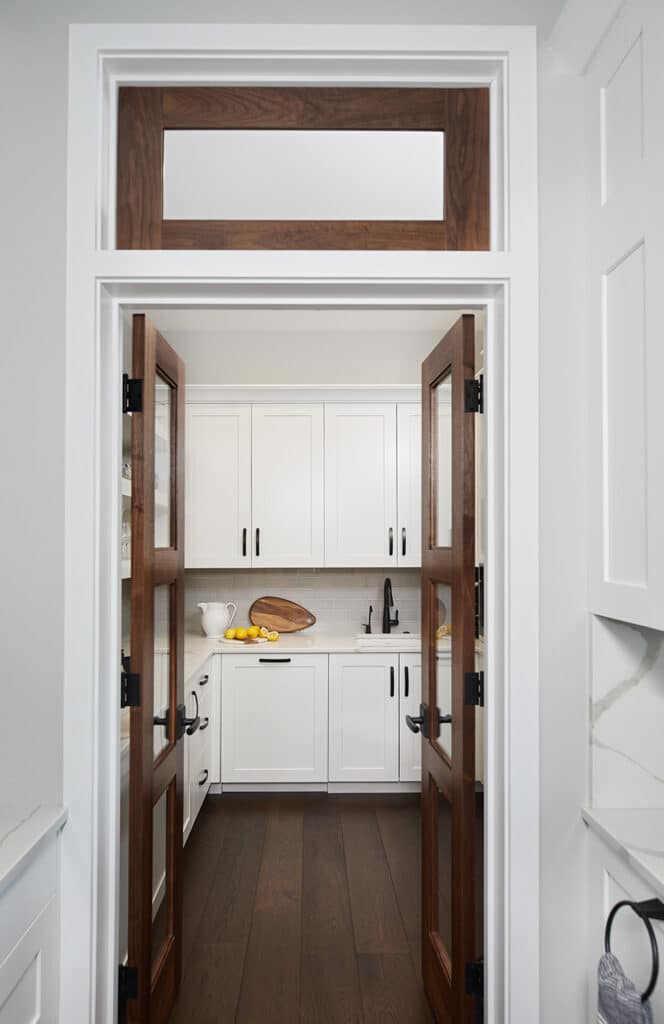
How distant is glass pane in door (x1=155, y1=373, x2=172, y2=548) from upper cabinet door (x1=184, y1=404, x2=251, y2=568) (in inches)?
87.8

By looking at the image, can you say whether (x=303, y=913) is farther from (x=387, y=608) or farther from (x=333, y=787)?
(x=387, y=608)

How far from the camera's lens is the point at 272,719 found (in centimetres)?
429

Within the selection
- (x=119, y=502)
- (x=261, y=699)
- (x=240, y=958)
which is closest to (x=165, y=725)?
(x=119, y=502)

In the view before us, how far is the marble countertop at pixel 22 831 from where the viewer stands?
136cm

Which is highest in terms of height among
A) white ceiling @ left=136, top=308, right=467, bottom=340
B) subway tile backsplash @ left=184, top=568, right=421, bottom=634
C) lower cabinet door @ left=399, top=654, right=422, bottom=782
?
white ceiling @ left=136, top=308, right=467, bottom=340

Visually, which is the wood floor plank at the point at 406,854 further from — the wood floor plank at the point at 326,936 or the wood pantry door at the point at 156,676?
the wood pantry door at the point at 156,676

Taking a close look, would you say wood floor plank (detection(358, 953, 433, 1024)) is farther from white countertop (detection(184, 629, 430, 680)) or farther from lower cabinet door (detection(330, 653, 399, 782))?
white countertop (detection(184, 629, 430, 680))

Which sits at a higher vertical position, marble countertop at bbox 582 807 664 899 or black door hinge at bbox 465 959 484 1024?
marble countertop at bbox 582 807 664 899

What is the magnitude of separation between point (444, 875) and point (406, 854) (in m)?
1.50

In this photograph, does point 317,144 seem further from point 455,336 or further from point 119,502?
point 119,502

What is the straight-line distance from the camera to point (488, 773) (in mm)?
1723

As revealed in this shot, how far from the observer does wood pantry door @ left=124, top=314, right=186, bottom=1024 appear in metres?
1.83

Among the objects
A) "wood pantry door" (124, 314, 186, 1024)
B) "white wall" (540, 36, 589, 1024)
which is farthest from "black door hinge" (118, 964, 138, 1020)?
"white wall" (540, 36, 589, 1024)

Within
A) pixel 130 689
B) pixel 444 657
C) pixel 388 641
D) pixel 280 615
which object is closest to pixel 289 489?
pixel 280 615
